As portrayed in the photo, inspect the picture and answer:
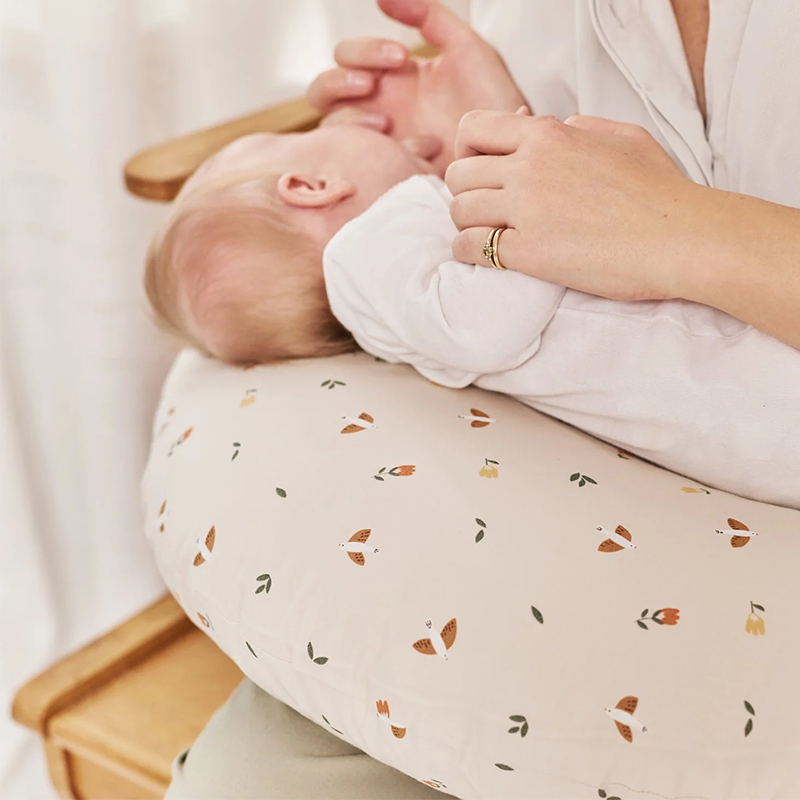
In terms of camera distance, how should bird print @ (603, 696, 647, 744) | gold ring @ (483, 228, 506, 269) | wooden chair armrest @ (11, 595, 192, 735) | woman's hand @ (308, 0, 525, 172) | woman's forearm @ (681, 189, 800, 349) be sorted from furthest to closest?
woman's hand @ (308, 0, 525, 172) → wooden chair armrest @ (11, 595, 192, 735) → gold ring @ (483, 228, 506, 269) → woman's forearm @ (681, 189, 800, 349) → bird print @ (603, 696, 647, 744)

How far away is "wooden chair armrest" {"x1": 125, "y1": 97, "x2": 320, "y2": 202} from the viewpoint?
1.17m

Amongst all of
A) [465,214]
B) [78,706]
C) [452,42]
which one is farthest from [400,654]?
[452,42]

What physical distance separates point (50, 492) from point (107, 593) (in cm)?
23

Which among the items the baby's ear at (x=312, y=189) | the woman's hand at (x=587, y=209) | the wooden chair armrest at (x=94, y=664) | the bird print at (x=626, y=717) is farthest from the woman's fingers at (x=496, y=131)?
the wooden chair armrest at (x=94, y=664)

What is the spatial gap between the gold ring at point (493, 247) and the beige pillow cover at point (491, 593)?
0.48 ft

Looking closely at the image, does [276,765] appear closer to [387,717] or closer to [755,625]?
[387,717]

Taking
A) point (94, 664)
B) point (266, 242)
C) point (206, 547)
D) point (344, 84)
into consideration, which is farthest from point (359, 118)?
point (94, 664)

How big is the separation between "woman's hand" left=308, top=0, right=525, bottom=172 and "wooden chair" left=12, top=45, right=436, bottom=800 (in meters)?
0.18

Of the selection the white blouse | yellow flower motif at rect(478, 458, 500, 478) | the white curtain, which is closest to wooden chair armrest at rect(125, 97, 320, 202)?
the white curtain

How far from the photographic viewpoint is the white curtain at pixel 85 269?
142 cm

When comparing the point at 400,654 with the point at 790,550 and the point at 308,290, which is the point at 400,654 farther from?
the point at 308,290

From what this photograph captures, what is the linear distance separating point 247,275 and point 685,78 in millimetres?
504

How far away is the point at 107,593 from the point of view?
170cm

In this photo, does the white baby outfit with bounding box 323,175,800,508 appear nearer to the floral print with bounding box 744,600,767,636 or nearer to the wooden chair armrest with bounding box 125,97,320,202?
the floral print with bounding box 744,600,767,636
